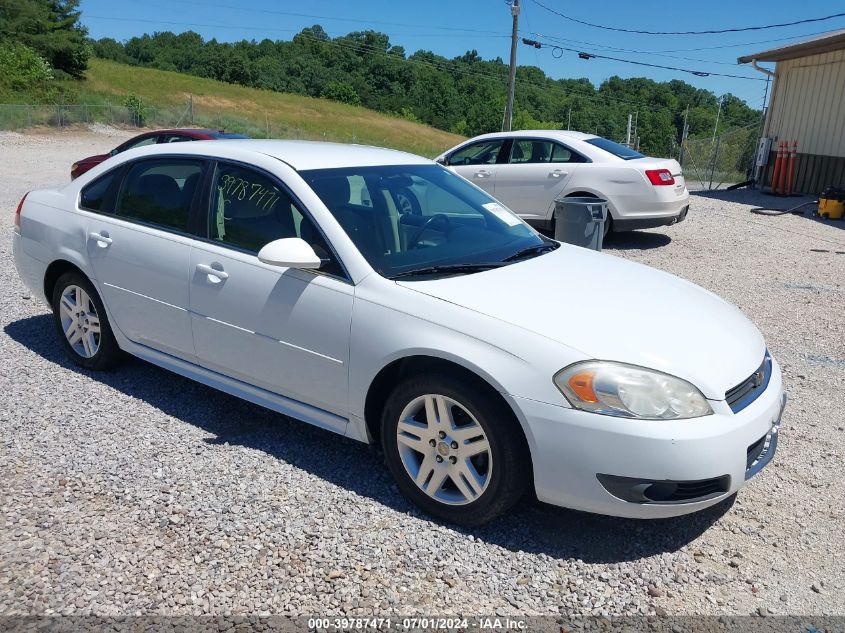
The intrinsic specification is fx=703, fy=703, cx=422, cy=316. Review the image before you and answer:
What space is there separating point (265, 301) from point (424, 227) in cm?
95

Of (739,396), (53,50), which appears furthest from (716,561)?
(53,50)

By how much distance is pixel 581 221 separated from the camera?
8.41 meters

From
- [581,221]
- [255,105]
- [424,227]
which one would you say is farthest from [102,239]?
[255,105]

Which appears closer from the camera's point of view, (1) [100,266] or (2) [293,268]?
(2) [293,268]

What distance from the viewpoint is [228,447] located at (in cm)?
387

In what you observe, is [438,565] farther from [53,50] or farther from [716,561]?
[53,50]

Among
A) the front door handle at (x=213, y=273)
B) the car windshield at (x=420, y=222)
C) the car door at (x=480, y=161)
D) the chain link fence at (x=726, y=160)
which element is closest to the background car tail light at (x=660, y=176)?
the car door at (x=480, y=161)

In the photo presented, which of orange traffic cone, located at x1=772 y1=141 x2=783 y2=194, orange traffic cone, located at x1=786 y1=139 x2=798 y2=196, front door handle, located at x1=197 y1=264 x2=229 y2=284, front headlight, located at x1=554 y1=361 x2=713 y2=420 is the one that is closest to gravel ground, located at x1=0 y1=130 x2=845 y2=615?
front headlight, located at x1=554 y1=361 x2=713 y2=420

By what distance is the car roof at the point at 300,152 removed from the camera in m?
3.93

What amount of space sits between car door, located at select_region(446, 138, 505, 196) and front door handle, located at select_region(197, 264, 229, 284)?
720cm

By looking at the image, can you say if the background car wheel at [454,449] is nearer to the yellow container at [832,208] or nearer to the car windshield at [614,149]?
the car windshield at [614,149]

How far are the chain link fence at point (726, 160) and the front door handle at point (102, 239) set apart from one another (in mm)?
19448

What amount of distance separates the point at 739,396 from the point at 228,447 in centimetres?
260

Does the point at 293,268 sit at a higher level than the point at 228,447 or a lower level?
higher
